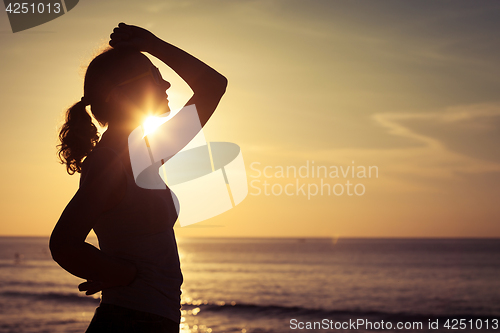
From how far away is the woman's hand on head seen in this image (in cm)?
169

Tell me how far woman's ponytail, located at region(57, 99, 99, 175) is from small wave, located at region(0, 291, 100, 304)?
27.9 m

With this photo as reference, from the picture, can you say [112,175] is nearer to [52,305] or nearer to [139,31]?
[139,31]

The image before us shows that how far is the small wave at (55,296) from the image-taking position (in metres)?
28.2

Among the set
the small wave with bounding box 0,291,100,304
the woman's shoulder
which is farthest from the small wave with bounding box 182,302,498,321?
the woman's shoulder

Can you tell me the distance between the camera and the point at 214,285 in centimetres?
4253

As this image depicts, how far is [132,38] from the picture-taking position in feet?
5.67

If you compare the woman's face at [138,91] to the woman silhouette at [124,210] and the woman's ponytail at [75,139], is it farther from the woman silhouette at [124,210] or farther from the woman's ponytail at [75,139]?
the woman's ponytail at [75,139]

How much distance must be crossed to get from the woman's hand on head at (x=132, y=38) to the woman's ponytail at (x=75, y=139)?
0.36 m

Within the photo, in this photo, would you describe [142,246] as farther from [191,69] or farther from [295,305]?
[295,305]

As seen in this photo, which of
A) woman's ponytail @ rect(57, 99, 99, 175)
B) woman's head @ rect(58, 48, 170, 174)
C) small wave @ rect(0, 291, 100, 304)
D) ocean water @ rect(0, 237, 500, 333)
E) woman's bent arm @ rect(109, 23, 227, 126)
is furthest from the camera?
small wave @ rect(0, 291, 100, 304)

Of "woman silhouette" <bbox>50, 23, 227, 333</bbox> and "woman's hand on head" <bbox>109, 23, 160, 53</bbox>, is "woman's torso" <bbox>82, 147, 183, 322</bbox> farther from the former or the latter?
"woman's hand on head" <bbox>109, 23, 160, 53</bbox>

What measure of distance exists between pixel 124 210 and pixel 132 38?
728 millimetres

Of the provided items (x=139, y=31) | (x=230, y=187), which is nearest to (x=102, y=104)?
(x=139, y=31)

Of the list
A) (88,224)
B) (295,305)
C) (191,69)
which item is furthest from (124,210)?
(295,305)
